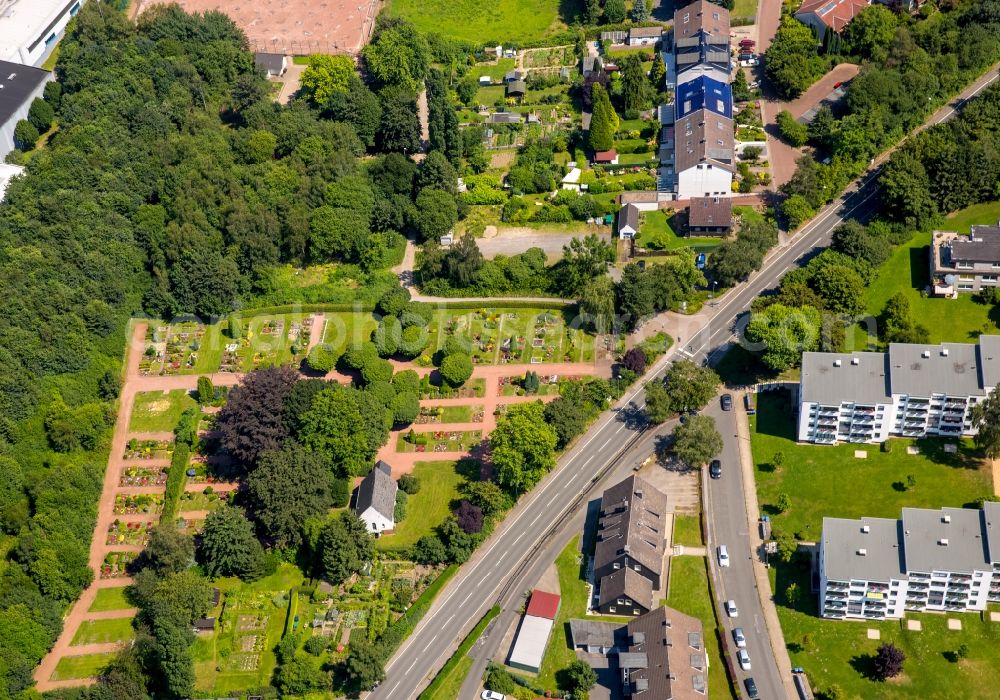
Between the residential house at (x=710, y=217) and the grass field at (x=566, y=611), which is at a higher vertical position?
the residential house at (x=710, y=217)

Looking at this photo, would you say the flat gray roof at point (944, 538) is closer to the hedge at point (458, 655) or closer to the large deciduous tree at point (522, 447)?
the large deciduous tree at point (522, 447)

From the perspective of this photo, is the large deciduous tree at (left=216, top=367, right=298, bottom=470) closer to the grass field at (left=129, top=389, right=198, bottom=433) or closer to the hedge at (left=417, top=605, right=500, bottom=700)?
the grass field at (left=129, top=389, right=198, bottom=433)

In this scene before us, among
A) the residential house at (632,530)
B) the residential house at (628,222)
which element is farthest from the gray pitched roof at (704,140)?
the residential house at (632,530)

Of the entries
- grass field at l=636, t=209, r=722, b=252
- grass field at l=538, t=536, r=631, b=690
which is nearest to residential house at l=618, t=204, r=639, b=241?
grass field at l=636, t=209, r=722, b=252

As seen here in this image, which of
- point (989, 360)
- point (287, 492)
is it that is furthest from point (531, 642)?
point (989, 360)

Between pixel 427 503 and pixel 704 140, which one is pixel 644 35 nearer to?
pixel 704 140

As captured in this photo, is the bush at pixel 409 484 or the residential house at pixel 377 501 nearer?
the residential house at pixel 377 501
